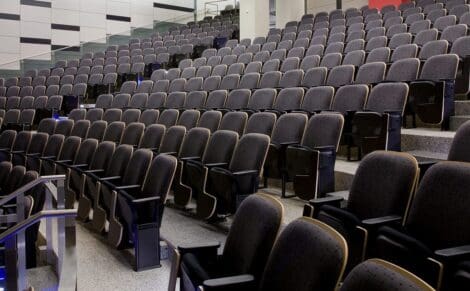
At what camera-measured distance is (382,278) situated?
0.36 meters

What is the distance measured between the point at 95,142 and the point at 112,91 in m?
1.70

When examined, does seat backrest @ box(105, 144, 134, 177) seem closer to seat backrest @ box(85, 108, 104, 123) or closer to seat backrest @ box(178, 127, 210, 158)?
seat backrest @ box(178, 127, 210, 158)

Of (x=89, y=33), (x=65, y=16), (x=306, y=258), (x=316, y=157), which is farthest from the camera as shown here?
(x=89, y=33)

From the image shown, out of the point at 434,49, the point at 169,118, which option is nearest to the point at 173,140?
the point at 169,118

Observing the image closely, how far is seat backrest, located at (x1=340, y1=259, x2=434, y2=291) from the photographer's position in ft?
1.11

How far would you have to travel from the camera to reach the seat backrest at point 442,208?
584mm

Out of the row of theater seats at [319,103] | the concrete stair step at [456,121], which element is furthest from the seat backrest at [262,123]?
the concrete stair step at [456,121]

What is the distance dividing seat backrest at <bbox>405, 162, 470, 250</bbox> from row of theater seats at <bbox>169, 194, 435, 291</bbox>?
5.8 inches

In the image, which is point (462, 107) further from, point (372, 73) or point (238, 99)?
point (238, 99)

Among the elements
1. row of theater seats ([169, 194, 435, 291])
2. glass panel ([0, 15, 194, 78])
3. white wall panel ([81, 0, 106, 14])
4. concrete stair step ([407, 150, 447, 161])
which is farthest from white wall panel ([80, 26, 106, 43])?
row of theater seats ([169, 194, 435, 291])

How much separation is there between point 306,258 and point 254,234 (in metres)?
0.15

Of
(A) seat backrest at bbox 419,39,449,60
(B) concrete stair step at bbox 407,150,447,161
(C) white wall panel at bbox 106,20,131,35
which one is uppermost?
(C) white wall panel at bbox 106,20,131,35

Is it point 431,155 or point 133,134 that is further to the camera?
point 133,134

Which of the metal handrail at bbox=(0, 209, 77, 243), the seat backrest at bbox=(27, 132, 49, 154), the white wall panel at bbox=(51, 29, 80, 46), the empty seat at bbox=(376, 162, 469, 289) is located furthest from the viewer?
the white wall panel at bbox=(51, 29, 80, 46)
